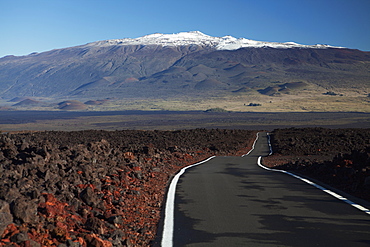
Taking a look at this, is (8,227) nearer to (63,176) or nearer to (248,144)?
(63,176)

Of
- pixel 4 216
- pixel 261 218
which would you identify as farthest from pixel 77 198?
pixel 261 218

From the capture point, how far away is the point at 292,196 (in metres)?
11.0

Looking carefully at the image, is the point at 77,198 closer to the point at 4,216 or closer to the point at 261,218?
the point at 4,216

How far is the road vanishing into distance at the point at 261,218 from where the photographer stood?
723 centimetres

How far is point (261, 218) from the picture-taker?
8.64 meters

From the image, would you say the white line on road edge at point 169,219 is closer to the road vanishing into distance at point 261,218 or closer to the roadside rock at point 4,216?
the road vanishing into distance at point 261,218

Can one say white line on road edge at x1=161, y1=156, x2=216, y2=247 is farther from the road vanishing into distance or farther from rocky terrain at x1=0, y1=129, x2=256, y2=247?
rocky terrain at x1=0, y1=129, x2=256, y2=247

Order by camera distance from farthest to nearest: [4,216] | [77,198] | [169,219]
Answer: [77,198]
[169,219]
[4,216]

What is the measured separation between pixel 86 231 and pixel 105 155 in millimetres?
8080

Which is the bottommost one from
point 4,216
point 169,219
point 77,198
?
point 169,219

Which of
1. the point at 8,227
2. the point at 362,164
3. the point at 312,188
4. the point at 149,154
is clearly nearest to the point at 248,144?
the point at 149,154

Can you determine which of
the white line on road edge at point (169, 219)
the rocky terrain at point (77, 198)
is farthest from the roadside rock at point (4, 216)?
the white line on road edge at point (169, 219)

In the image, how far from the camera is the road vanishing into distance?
723 centimetres

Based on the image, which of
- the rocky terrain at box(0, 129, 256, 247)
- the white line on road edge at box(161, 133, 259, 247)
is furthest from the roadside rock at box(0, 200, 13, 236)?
the white line on road edge at box(161, 133, 259, 247)
